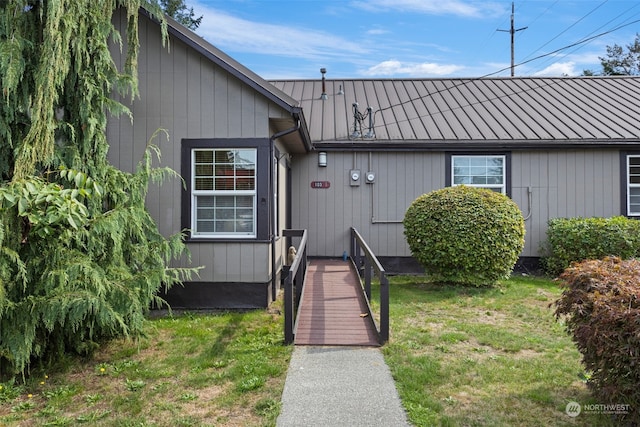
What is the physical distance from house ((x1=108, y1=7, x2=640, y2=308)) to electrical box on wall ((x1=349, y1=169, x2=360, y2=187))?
2 cm

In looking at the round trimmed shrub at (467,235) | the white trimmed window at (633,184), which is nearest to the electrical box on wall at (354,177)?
the round trimmed shrub at (467,235)

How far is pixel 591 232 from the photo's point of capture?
27.0 feet

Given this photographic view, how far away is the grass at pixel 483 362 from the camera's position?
3.24 meters

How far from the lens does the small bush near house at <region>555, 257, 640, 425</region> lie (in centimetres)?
265

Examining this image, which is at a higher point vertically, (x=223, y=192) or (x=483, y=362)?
(x=223, y=192)

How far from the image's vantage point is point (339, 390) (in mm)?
3588

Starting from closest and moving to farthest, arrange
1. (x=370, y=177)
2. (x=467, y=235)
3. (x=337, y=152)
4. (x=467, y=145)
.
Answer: (x=467, y=235) → (x=467, y=145) → (x=370, y=177) → (x=337, y=152)

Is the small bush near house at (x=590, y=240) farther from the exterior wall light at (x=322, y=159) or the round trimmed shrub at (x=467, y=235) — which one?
the exterior wall light at (x=322, y=159)

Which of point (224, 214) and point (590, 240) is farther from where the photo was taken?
point (590, 240)

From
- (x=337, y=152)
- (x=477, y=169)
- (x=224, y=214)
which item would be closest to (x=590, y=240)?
(x=477, y=169)

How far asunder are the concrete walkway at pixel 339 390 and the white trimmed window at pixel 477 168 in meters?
5.70

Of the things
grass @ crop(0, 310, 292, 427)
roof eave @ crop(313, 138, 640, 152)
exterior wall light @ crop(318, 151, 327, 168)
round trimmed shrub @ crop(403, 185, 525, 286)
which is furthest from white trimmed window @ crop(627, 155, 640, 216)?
grass @ crop(0, 310, 292, 427)

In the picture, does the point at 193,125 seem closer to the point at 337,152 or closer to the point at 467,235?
the point at 337,152

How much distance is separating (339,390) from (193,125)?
4.31m
